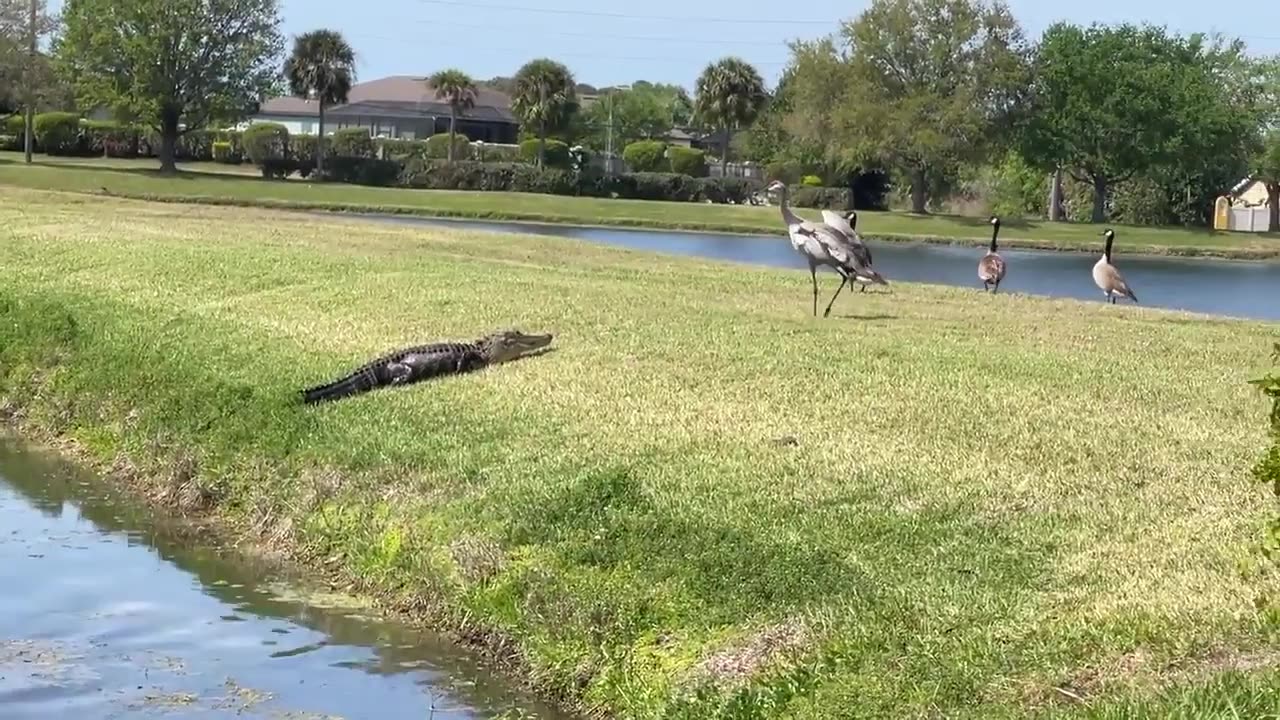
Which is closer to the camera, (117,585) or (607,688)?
(607,688)

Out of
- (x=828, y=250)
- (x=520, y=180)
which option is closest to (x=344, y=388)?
(x=828, y=250)

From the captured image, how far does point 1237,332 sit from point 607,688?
1204cm

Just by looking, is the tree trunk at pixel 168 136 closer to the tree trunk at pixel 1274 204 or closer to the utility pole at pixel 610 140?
the utility pole at pixel 610 140

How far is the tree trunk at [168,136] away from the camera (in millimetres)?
69312

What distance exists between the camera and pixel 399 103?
99188 millimetres

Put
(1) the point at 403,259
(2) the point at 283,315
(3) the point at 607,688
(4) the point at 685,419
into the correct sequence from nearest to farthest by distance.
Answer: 1. (3) the point at 607,688
2. (4) the point at 685,419
3. (2) the point at 283,315
4. (1) the point at 403,259

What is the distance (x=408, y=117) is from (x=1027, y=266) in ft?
178

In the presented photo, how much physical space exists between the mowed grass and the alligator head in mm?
247

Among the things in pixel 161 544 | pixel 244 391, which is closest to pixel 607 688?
pixel 161 544

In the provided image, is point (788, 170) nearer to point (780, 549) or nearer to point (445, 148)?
point (445, 148)

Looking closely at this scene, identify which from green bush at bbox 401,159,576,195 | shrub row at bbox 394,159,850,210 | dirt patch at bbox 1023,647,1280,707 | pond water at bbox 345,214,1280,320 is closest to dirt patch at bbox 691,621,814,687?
dirt patch at bbox 1023,647,1280,707

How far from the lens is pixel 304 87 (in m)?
79.6

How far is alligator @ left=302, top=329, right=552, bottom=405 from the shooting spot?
45.7ft

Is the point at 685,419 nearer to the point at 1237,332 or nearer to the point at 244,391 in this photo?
the point at 244,391
